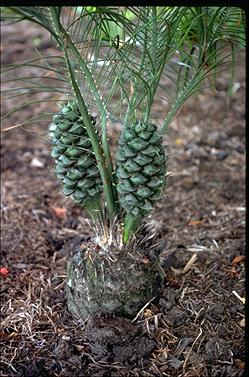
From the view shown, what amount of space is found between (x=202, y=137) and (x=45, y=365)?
1557 mm

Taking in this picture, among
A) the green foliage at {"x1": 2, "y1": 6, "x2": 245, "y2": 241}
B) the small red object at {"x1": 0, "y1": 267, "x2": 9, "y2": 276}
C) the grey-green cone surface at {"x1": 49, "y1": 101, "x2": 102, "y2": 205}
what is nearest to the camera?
the green foliage at {"x1": 2, "y1": 6, "x2": 245, "y2": 241}

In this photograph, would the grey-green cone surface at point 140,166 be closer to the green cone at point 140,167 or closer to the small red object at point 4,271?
the green cone at point 140,167

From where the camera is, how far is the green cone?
45.8 inches

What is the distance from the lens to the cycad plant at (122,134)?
3.76ft

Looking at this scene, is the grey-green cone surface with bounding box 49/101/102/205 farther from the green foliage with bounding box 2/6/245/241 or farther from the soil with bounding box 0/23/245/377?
the soil with bounding box 0/23/245/377

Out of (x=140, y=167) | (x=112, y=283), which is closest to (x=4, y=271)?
(x=112, y=283)

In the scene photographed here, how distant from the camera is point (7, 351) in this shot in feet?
4.28

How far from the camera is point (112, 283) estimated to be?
1.29 metres

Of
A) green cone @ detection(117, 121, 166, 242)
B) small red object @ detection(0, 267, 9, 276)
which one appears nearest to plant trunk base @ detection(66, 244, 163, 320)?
green cone @ detection(117, 121, 166, 242)

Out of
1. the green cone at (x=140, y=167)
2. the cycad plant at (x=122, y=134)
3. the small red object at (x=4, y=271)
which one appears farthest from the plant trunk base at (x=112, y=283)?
the small red object at (x=4, y=271)

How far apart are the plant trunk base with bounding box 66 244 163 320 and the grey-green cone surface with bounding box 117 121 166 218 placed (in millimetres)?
148

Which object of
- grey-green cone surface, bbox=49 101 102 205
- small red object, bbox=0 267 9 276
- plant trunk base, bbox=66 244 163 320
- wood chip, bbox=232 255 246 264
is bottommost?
small red object, bbox=0 267 9 276

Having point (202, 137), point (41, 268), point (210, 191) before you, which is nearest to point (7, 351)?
point (41, 268)

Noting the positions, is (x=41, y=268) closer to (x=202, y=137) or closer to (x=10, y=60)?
(x=202, y=137)
